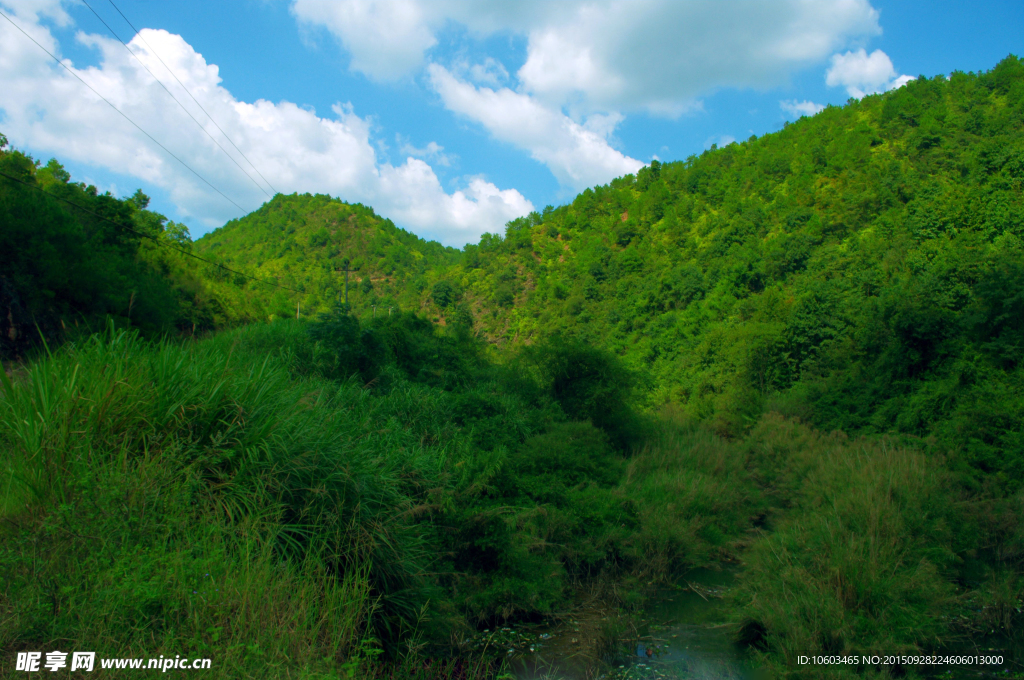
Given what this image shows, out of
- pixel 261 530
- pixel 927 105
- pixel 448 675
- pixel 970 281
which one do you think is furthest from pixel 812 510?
pixel 927 105

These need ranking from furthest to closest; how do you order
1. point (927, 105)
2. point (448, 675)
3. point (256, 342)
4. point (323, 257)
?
point (323, 257)
point (927, 105)
point (256, 342)
point (448, 675)

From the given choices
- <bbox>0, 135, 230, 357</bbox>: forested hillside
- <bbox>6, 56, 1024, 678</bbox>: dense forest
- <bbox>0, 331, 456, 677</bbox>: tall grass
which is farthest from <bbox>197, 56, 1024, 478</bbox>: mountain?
<bbox>0, 135, 230, 357</bbox>: forested hillside

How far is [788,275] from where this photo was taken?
4188 centimetres

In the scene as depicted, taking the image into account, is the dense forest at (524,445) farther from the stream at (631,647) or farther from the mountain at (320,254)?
the mountain at (320,254)

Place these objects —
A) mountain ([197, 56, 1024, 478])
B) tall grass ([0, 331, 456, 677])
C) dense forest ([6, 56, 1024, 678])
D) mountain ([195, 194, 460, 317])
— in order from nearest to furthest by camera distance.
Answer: tall grass ([0, 331, 456, 677]) → dense forest ([6, 56, 1024, 678]) → mountain ([197, 56, 1024, 478]) → mountain ([195, 194, 460, 317])

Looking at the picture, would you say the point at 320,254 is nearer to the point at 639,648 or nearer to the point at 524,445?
the point at 524,445

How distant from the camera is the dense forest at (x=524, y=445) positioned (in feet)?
14.0

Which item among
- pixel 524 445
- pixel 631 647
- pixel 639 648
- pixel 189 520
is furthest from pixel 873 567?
pixel 189 520

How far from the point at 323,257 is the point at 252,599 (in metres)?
70.7

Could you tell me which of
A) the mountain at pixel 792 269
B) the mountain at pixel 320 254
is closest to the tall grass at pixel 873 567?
the mountain at pixel 792 269

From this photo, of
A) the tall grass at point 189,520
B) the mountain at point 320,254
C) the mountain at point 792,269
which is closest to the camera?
A: the tall grass at point 189,520

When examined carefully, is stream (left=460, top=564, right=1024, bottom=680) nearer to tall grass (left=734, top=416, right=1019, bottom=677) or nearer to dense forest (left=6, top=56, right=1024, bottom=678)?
dense forest (left=6, top=56, right=1024, bottom=678)

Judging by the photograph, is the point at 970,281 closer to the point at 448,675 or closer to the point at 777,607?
the point at 777,607

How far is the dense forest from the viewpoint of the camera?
428 centimetres
